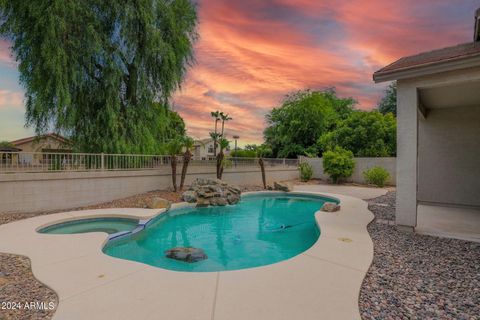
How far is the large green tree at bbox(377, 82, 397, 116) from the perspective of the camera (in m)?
29.4

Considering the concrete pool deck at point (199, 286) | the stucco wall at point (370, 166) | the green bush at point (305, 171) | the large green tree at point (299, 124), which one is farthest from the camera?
the large green tree at point (299, 124)

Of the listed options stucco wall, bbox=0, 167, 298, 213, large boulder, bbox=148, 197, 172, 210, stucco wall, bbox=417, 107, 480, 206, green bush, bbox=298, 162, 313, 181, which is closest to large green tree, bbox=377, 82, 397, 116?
green bush, bbox=298, 162, 313, 181

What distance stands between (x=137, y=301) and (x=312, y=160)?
18.2 meters

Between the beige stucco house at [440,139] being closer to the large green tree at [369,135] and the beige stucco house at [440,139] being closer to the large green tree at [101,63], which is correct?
the large green tree at [101,63]

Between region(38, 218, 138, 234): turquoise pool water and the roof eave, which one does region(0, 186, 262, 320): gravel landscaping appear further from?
the roof eave

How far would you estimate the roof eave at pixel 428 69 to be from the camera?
4.42m

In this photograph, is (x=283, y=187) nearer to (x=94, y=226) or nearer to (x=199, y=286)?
(x=94, y=226)

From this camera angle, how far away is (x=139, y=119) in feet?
36.2

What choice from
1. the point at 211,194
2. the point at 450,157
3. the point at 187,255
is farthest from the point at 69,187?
the point at 450,157

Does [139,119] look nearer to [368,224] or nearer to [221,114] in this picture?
[221,114]

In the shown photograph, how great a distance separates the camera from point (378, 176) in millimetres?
14812

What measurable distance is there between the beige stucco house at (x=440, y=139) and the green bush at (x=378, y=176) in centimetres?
655

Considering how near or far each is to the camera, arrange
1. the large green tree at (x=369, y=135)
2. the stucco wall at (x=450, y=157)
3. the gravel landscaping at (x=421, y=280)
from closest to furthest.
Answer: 1. the gravel landscaping at (x=421, y=280)
2. the stucco wall at (x=450, y=157)
3. the large green tree at (x=369, y=135)

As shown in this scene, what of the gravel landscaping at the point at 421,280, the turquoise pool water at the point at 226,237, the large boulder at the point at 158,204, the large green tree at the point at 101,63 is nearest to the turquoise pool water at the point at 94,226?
the turquoise pool water at the point at 226,237
